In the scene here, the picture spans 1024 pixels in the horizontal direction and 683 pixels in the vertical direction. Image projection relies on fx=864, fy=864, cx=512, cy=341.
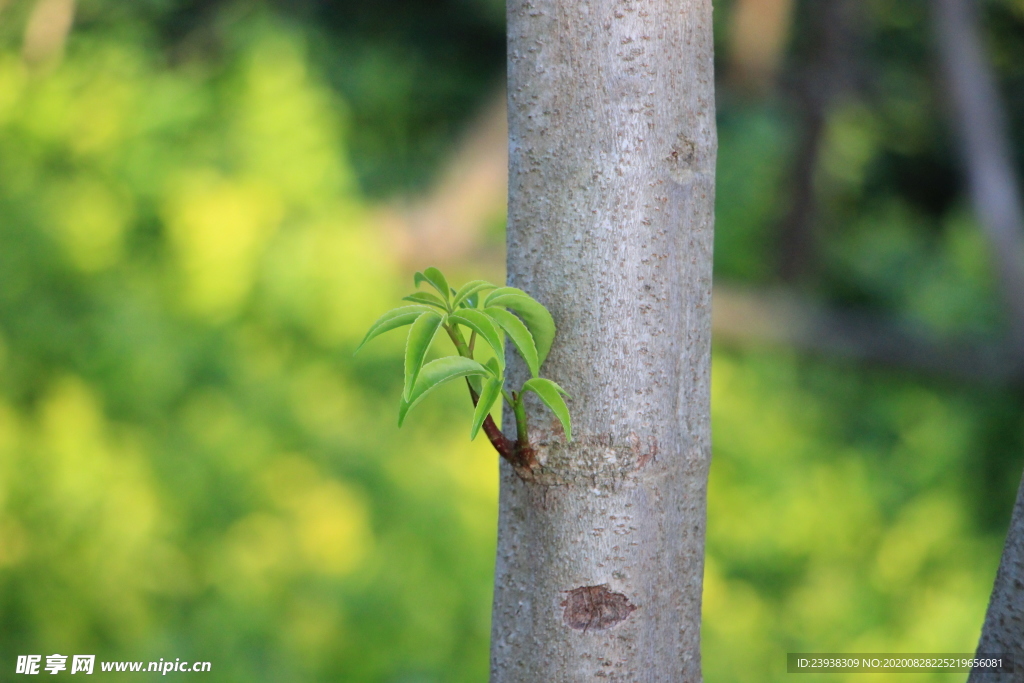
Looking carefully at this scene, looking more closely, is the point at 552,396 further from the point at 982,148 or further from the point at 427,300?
the point at 982,148

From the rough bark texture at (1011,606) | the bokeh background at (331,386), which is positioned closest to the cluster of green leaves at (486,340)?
the rough bark texture at (1011,606)

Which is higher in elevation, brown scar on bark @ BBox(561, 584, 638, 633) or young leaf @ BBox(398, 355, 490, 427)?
young leaf @ BBox(398, 355, 490, 427)

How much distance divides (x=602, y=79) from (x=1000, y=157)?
3.21m

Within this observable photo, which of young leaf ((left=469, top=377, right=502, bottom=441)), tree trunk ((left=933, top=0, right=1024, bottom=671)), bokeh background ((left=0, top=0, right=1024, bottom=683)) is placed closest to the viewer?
young leaf ((left=469, top=377, right=502, bottom=441))

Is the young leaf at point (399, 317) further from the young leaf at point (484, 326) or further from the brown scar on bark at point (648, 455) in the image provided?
the brown scar on bark at point (648, 455)

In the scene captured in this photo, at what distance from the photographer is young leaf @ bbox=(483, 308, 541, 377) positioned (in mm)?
470

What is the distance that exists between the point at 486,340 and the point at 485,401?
40 millimetres

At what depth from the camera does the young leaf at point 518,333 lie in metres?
0.47

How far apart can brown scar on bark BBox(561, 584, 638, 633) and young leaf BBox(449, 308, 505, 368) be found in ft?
0.52

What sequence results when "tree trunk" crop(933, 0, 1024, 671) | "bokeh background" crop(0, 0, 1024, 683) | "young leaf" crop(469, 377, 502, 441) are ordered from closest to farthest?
"young leaf" crop(469, 377, 502, 441) < "bokeh background" crop(0, 0, 1024, 683) < "tree trunk" crop(933, 0, 1024, 671)

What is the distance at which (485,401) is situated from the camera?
45cm

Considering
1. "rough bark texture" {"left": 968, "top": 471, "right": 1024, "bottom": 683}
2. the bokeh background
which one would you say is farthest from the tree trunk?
"rough bark texture" {"left": 968, "top": 471, "right": 1024, "bottom": 683}

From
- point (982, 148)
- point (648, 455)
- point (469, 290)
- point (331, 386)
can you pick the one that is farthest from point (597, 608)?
point (982, 148)

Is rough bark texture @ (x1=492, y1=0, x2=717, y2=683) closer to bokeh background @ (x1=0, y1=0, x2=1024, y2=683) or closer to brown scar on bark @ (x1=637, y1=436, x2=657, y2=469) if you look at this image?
brown scar on bark @ (x1=637, y1=436, x2=657, y2=469)
